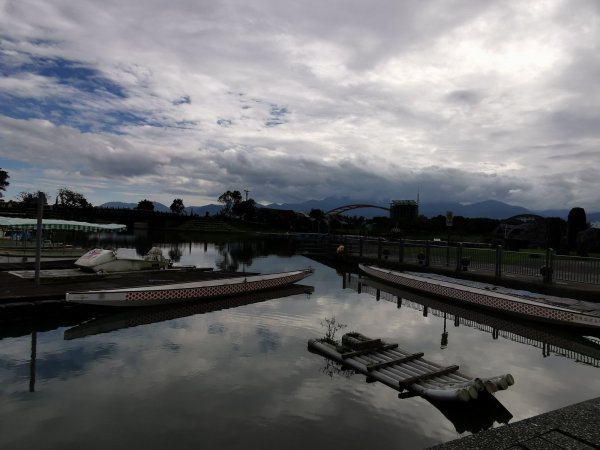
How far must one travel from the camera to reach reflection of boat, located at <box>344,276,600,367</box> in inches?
755

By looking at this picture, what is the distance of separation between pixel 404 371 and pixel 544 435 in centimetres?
762

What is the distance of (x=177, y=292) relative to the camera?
25.5 m

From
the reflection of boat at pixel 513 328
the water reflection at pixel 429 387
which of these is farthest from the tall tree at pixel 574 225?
the water reflection at pixel 429 387

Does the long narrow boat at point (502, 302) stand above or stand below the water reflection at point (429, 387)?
above

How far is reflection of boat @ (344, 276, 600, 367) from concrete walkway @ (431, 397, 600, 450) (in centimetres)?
1265

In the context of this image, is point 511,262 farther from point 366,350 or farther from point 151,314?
point 151,314

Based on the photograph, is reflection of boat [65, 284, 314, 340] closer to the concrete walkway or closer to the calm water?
the calm water

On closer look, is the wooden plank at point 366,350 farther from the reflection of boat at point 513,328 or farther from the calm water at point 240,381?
the reflection of boat at point 513,328

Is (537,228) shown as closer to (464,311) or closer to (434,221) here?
(464,311)

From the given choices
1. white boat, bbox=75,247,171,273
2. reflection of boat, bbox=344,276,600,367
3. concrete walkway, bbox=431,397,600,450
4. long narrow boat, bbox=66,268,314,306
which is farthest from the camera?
white boat, bbox=75,247,171,273

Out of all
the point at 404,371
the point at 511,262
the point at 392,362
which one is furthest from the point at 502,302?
the point at 511,262

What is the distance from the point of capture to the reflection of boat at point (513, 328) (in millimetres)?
19188

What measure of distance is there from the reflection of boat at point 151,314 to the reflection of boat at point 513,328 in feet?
33.0

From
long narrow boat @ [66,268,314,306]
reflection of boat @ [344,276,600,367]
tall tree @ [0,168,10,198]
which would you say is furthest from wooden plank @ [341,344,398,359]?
tall tree @ [0,168,10,198]
